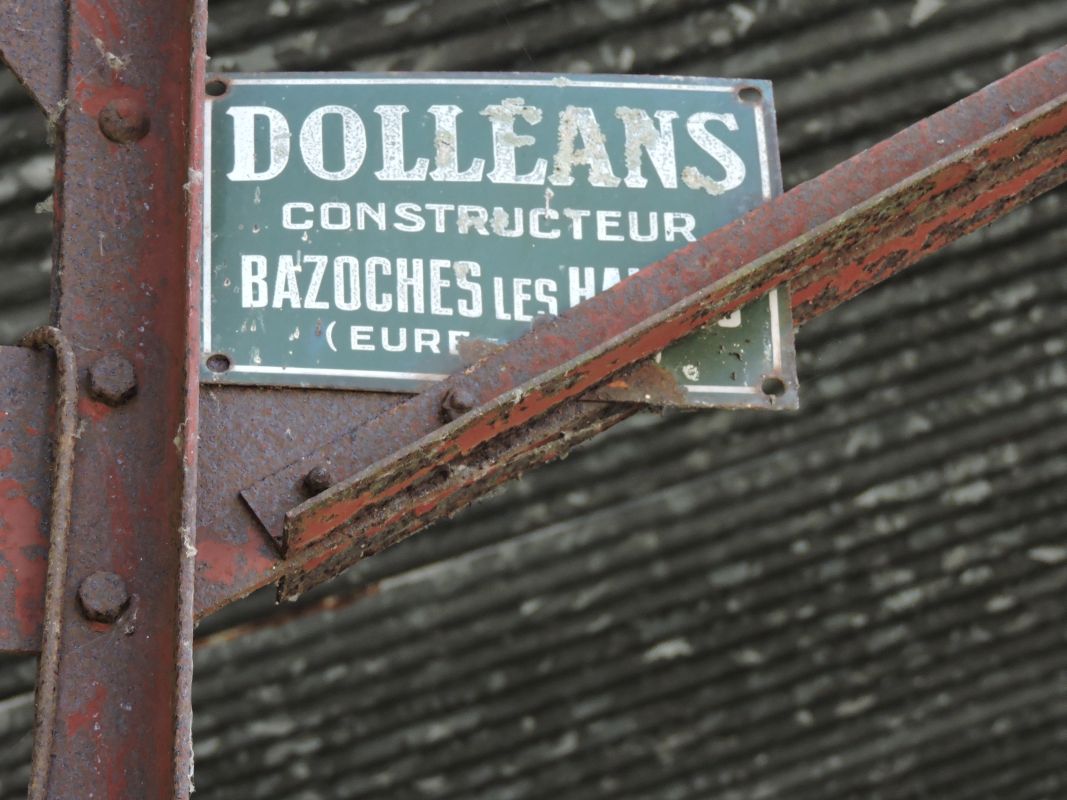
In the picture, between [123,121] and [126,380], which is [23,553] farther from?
[123,121]

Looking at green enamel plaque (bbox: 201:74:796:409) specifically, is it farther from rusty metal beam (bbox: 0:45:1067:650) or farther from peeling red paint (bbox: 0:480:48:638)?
peeling red paint (bbox: 0:480:48:638)

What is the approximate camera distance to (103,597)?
70.4 inches

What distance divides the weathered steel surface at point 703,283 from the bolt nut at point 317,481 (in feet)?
0.04

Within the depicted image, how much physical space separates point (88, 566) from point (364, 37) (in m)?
2.33

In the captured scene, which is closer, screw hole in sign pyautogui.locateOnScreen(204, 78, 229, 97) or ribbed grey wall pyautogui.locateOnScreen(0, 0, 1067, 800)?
screw hole in sign pyautogui.locateOnScreen(204, 78, 229, 97)

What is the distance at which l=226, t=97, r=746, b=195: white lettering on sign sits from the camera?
223 centimetres

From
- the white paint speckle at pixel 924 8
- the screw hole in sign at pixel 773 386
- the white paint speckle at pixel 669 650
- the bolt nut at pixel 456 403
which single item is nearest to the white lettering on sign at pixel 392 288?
the bolt nut at pixel 456 403

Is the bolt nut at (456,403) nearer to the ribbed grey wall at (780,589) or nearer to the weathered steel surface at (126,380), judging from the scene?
the weathered steel surface at (126,380)

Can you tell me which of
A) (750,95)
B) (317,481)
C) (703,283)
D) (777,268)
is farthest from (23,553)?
(750,95)

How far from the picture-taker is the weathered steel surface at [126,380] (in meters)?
1.75

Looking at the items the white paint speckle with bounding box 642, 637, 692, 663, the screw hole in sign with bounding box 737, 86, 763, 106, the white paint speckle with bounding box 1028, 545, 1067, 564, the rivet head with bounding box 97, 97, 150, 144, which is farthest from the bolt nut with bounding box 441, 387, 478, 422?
the white paint speckle with bounding box 1028, 545, 1067, 564

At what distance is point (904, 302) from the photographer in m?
4.46

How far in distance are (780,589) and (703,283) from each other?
111 inches

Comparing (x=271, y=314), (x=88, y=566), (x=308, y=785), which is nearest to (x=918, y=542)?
(x=308, y=785)
